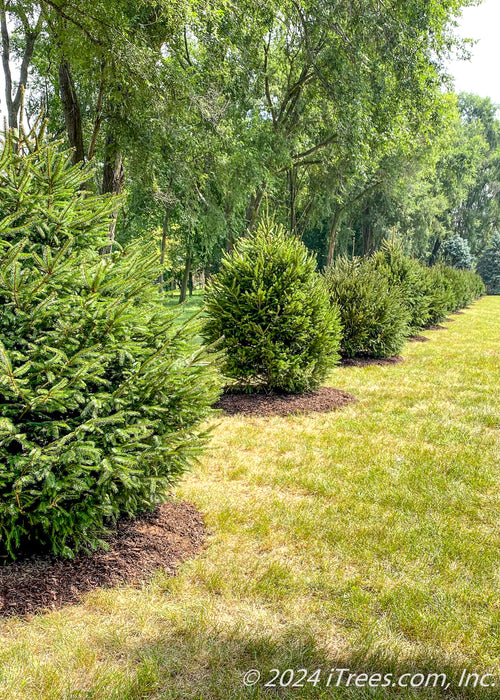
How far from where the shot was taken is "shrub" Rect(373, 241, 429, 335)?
13297mm

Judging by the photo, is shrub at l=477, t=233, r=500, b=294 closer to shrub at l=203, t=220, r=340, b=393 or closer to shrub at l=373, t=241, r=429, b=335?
shrub at l=373, t=241, r=429, b=335

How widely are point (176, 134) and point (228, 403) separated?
17.3 feet

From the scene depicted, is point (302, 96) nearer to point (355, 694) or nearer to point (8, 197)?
point (8, 197)

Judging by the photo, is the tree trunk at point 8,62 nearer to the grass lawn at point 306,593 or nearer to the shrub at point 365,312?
the shrub at point 365,312

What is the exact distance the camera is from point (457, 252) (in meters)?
53.1

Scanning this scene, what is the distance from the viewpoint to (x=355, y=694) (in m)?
2.17

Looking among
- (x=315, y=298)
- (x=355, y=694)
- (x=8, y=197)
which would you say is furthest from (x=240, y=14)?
(x=355, y=694)

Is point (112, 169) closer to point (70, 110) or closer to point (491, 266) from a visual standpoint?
point (70, 110)

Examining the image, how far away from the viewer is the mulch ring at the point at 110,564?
262 centimetres

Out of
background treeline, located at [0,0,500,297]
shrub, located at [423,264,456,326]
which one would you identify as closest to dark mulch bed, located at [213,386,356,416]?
background treeline, located at [0,0,500,297]

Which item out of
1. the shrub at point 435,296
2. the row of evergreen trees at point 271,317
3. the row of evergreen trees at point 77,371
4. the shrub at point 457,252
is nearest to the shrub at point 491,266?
the shrub at point 457,252

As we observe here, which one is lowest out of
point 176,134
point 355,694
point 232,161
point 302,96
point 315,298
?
point 355,694

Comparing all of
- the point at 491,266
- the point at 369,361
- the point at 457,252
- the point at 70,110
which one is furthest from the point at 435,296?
the point at 491,266

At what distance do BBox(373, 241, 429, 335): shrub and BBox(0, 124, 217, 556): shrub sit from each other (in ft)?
34.4
